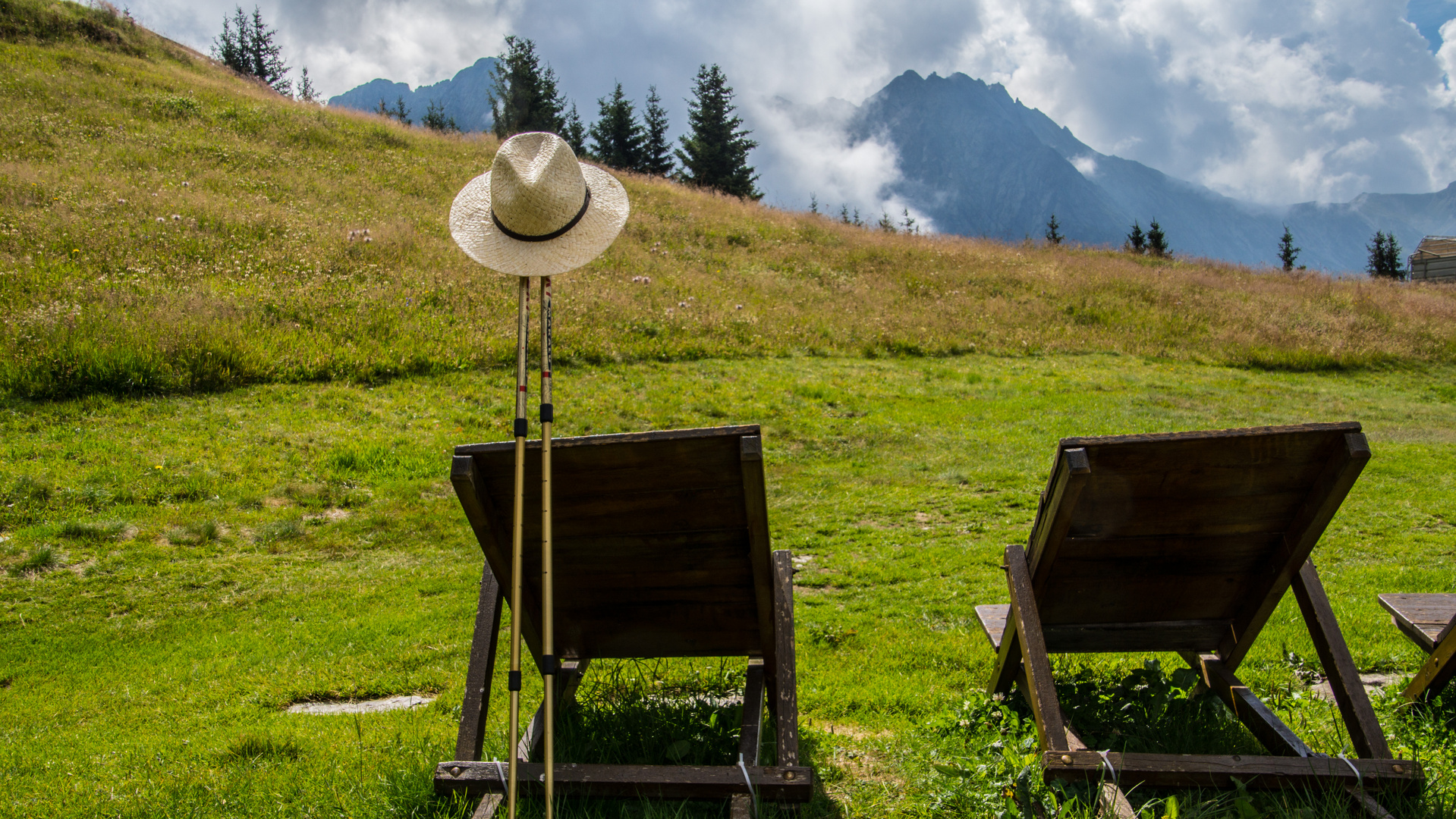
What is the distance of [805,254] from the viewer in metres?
24.4

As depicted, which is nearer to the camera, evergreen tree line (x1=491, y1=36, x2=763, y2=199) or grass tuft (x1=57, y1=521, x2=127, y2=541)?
grass tuft (x1=57, y1=521, x2=127, y2=541)

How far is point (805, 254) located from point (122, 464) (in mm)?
18629

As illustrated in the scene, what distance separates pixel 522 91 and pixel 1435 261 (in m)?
46.8

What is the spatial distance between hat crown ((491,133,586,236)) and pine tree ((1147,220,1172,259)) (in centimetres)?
3313

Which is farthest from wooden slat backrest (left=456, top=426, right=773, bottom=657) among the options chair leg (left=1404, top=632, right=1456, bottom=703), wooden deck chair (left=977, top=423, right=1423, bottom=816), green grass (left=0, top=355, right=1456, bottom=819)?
chair leg (left=1404, top=632, right=1456, bottom=703)

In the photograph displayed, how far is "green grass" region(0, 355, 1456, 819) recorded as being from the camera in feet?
10.5

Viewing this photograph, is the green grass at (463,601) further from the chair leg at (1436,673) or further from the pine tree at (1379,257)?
the pine tree at (1379,257)

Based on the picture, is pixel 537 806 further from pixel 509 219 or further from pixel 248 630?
pixel 248 630

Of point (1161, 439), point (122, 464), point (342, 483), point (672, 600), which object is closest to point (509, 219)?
point (672, 600)

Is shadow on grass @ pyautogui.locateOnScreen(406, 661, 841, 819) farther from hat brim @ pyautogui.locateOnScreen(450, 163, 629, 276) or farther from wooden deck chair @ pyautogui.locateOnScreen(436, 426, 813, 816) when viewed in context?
hat brim @ pyautogui.locateOnScreen(450, 163, 629, 276)

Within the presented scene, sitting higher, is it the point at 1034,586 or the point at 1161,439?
Result: the point at 1161,439

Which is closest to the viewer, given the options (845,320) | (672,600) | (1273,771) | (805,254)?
(1273,771)

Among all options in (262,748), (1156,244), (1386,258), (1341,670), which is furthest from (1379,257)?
(262,748)

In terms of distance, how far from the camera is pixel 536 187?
295 centimetres
